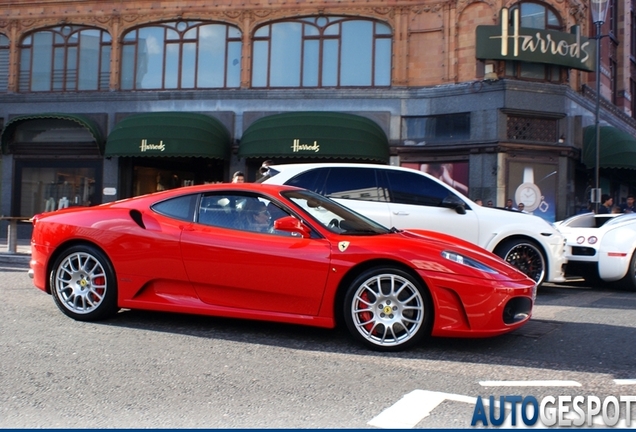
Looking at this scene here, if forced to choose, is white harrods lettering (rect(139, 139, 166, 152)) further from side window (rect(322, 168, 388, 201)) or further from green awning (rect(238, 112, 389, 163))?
side window (rect(322, 168, 388, 201))

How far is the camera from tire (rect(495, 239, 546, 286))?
8727 millimetres

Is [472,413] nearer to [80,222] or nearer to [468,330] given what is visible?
[468,330]

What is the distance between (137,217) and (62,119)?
17555 mm

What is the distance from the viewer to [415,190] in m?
8.77

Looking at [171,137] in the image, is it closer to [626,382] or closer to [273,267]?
[273,267]

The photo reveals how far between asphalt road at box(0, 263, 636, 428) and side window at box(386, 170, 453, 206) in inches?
109

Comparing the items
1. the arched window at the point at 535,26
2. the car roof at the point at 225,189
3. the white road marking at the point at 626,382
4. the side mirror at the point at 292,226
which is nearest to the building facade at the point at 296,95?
the arched window at the point at 535,26

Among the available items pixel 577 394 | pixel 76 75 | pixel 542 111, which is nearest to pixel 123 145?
pixel 76 75

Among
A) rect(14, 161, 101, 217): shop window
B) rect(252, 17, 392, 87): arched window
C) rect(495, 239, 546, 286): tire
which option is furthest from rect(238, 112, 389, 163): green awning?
rect(495, 239, 546, 286): tire

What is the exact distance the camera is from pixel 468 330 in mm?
4922

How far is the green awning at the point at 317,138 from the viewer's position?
1860 centimetres

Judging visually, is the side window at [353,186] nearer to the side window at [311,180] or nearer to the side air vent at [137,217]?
the side window at [311,180]

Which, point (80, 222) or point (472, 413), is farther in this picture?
point (80, 222)

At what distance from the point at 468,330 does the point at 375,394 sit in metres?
1.25
